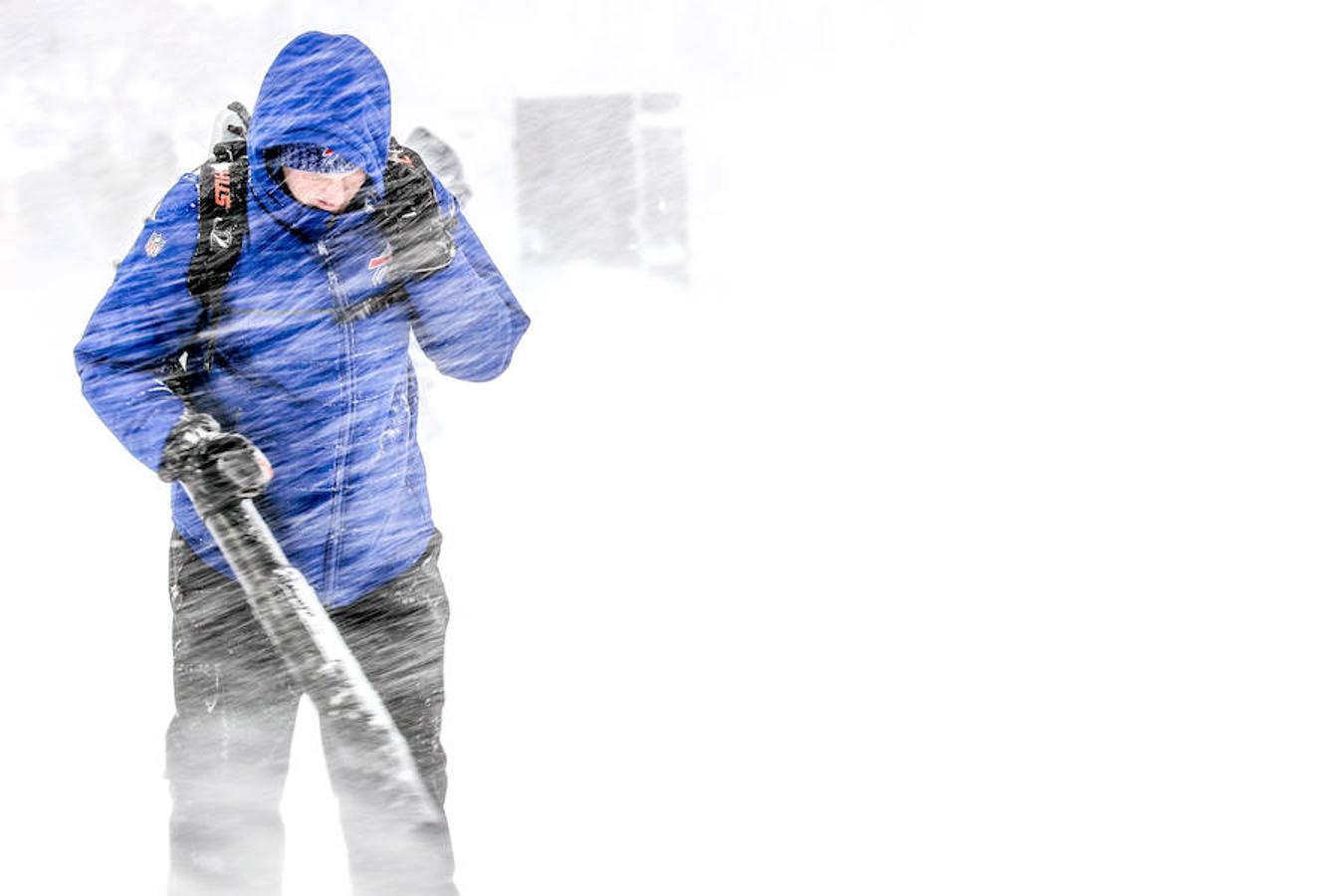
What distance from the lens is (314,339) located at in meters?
1.79

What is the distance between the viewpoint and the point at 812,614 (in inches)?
169

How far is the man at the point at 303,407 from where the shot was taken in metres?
1.74

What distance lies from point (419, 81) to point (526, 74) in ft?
6.20

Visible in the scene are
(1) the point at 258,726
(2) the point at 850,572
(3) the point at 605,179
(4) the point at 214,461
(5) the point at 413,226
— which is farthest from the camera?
(3) the point at 605,179

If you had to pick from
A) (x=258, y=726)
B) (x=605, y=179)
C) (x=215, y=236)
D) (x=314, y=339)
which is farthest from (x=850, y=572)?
(x=605, y=179)

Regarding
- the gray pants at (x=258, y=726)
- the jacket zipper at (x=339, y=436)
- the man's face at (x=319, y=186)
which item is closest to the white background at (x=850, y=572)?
the gray pants at (x=258, y=726)

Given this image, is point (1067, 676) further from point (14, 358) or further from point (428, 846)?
point (14, 358)

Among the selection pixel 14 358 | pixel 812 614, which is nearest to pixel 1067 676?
pixel 812 614

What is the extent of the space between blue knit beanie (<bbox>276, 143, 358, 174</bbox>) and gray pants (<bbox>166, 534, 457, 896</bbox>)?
60 centimetres

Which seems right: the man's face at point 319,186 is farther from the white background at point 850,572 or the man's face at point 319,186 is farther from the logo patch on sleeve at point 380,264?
the white background at point 850,572

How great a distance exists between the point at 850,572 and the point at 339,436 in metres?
3.25

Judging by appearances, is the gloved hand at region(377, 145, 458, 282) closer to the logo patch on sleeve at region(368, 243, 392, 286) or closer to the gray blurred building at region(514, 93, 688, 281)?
the logo patch on sleeve at region(368, 243, 392, 286)

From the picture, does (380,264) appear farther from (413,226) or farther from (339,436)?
(339,436)

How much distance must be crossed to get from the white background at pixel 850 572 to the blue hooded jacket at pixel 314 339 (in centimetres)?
106
